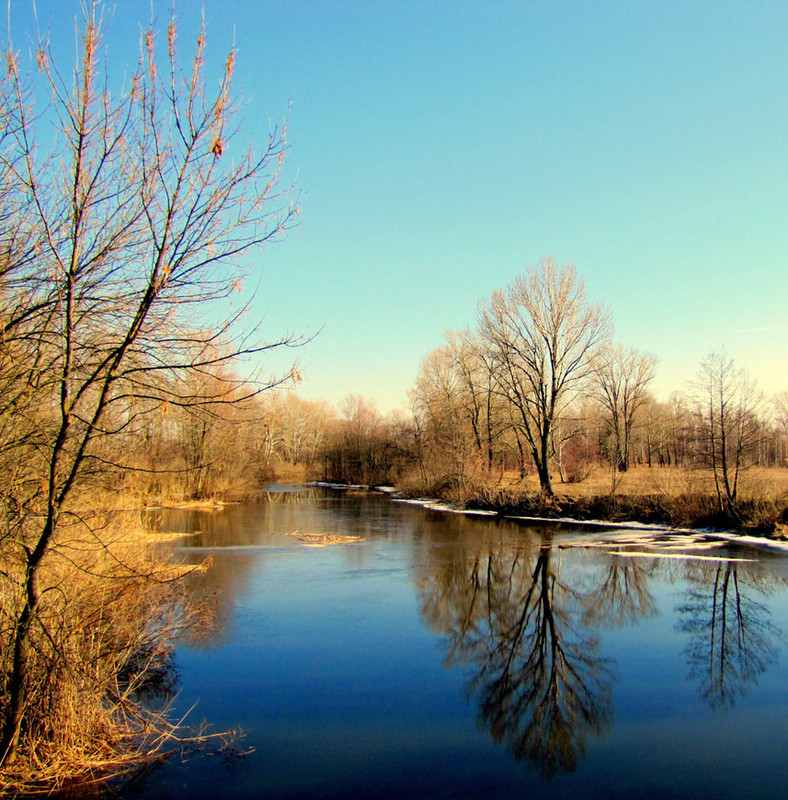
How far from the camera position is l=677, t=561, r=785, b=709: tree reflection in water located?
7672 mm

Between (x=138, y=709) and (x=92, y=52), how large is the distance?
20.4ft

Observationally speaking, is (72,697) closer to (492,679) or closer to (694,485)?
(492,679)

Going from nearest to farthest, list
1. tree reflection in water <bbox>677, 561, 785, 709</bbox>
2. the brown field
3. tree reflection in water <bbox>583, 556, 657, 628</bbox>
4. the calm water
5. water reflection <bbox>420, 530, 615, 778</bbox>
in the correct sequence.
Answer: the calm water → water reflection <bbox>420, 530, 615, 778</bbox> → tree reflection in water <bbox>677, 561, 785, 709</bbox> → tree reflection in water <bbox>583, 556, 657, 628</bbox> → the brown field

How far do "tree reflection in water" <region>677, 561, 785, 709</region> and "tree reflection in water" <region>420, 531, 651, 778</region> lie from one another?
100 centimetres

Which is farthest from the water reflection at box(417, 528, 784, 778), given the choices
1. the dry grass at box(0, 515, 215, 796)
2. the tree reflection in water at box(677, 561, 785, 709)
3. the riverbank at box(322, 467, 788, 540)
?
the riverbank at box(322, 467, 788, 540)

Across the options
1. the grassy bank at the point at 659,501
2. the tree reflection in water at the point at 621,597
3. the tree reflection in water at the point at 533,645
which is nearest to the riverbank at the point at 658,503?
the grassy bank at the point at 659,501

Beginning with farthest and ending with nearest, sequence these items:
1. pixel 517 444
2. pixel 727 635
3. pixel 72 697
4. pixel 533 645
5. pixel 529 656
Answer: pixel 517 444, pixel 727 635, pixel 533 645, pixel 529 656, pixel 72 697

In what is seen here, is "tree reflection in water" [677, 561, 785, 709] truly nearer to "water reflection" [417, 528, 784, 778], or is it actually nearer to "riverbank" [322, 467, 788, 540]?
"water reflection" [417, 528, 784, 778]

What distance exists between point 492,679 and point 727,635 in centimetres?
420

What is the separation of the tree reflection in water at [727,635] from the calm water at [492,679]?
36mm

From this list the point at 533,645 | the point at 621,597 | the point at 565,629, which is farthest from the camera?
the point at 621,597

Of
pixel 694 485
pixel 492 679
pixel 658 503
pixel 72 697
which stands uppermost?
pixel 694 485

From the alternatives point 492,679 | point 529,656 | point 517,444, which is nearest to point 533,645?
point 529,656

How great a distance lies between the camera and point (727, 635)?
9547 millimetres
